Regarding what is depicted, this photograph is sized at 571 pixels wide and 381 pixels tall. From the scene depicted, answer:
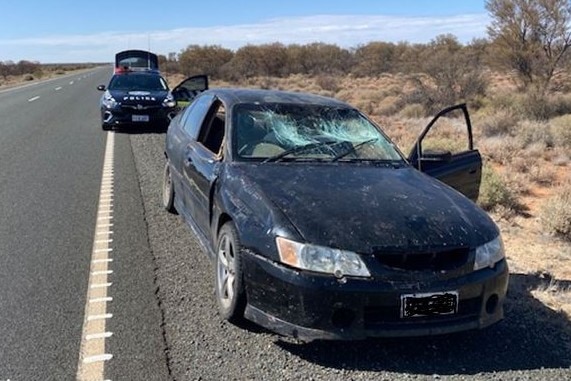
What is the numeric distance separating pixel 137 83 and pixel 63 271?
11.5 metres

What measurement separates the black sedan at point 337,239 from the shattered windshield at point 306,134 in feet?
0.05

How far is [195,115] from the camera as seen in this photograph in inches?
248

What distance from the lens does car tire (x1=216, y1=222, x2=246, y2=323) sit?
12.9 feet

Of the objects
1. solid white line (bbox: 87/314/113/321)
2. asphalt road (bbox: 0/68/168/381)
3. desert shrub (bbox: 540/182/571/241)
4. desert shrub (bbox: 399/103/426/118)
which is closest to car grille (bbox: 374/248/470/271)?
asphalt road (bbox: 0/68/168/381)

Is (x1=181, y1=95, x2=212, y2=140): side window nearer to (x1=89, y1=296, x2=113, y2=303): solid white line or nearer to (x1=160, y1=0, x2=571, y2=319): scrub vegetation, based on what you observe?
(x1=89, y1=296, x2=113, y2=303): solid white line

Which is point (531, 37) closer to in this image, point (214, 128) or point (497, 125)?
point (497, 125)

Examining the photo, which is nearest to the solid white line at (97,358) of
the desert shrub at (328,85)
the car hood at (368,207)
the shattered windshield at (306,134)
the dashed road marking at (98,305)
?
the dashed road marking at (98,305)

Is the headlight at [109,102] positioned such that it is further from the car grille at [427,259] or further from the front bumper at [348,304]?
the car grille at [427,259]

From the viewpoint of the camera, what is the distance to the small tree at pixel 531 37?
77.6 feet

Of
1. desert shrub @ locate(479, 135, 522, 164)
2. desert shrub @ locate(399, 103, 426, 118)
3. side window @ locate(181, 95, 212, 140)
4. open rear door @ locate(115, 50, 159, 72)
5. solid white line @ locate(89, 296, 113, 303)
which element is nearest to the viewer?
solid white line @ locate(89, 296, 113, 303)

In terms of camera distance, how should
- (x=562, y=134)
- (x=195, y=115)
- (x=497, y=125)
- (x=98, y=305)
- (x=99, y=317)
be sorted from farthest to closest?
(x=497, y=125) → (x=562, y=134) → (x=195, y=115) → (x=98, y=305) → (x=99, y=317)

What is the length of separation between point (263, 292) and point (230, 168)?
1.25 meters

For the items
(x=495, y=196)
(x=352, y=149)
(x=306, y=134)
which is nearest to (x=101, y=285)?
(x=306, y=134)

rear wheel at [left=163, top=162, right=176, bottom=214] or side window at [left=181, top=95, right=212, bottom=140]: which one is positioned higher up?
side window at [left=181, top=95, right=212, bottom=140]
